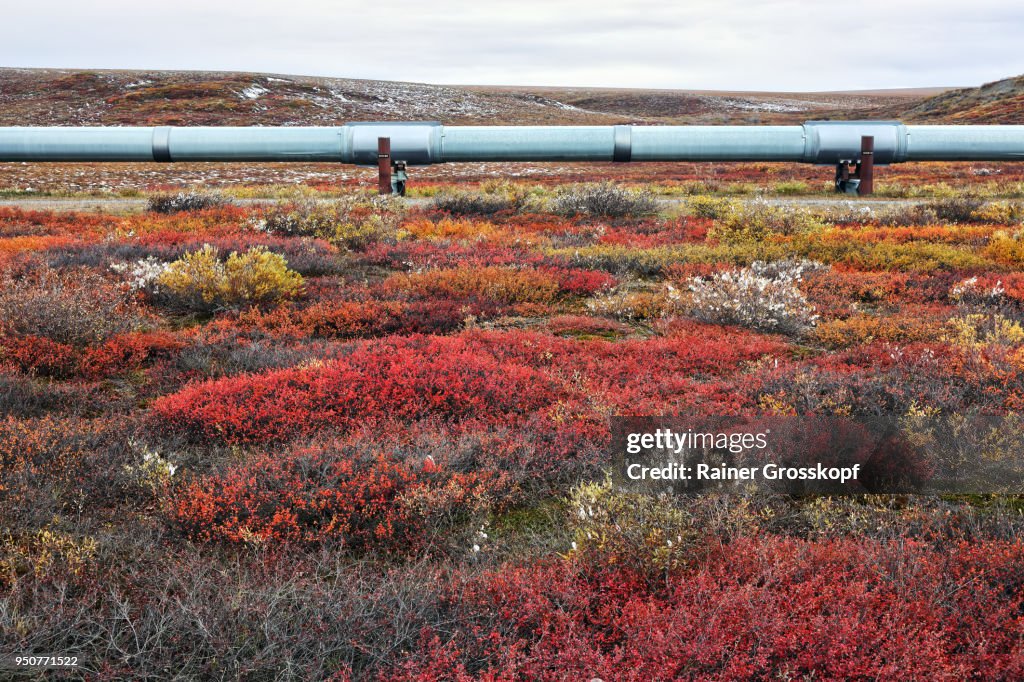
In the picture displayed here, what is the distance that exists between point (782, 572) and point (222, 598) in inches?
101

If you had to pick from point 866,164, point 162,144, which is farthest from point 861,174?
point 162,144

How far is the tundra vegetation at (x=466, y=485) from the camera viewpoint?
9.28 feet

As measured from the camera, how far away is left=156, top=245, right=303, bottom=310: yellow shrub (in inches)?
336

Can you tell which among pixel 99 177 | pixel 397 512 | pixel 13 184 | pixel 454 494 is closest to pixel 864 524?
pixel 454 494

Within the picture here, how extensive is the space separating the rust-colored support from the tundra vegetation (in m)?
8.89

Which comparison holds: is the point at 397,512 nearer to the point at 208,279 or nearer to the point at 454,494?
the point at 454,494

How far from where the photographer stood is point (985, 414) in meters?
5.01

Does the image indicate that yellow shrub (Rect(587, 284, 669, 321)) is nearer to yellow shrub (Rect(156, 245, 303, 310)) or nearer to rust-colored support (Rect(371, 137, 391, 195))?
yellow shrub (Rect(156, 245, 303, 310))

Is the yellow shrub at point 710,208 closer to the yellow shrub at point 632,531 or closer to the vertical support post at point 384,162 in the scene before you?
the vertical support post at point 384,162

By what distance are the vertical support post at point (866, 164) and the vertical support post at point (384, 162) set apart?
1244 cm

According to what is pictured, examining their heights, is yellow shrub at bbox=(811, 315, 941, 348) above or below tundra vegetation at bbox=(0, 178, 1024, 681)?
above

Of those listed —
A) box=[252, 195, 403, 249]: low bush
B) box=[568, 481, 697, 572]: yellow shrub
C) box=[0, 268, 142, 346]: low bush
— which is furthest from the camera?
box=[252, 195, 403, 249]: low bush

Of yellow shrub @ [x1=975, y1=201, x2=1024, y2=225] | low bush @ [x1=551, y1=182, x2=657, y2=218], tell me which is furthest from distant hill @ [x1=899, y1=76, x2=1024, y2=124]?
low bush @ [x1=551, y1=182, x2=657, y2=218]

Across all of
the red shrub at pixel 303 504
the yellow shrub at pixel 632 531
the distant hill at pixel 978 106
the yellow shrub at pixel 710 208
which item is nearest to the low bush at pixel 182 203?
the yellow shrub at pixel 710 208
